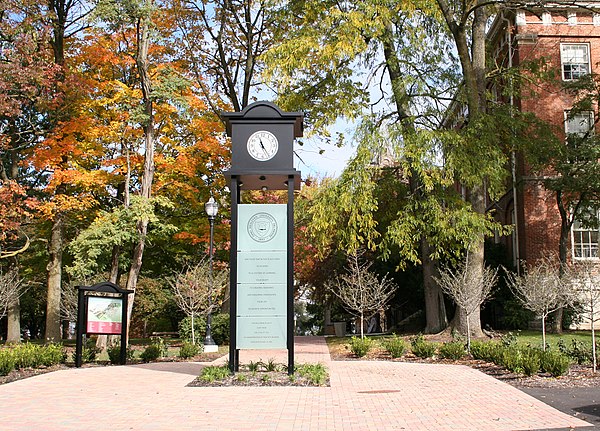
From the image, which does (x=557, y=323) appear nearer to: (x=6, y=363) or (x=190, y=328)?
(x=190, y=328)

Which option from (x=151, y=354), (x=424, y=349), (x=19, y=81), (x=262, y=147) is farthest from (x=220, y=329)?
(x=262, y=147)

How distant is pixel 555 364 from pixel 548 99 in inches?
790

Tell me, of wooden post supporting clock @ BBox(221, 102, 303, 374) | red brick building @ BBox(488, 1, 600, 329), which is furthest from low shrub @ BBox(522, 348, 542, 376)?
red brick building @ BBox(488, 1, 600, 329)

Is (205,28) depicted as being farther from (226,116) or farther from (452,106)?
(226,116)

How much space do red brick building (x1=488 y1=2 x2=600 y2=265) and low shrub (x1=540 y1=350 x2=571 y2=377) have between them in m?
16.8

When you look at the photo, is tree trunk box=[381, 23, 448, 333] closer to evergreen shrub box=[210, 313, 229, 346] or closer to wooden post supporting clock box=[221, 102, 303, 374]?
evergreen shrub box=[210, 313, 229, 346]

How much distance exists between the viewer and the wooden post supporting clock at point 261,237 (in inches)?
525

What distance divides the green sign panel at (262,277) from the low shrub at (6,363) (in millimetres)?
5490

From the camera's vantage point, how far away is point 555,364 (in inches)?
500

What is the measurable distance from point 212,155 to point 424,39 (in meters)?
9.15

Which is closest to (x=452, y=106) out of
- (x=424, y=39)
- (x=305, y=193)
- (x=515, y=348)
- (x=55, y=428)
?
(x=424, y=39)

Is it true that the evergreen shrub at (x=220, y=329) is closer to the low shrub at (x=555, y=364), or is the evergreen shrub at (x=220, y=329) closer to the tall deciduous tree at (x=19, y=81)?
the tall deciduous tree at (x=19, y=81)

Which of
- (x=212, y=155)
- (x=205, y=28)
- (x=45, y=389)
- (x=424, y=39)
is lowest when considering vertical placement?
(x=45, y=389)

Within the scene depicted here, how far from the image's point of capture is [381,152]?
2109 cm
